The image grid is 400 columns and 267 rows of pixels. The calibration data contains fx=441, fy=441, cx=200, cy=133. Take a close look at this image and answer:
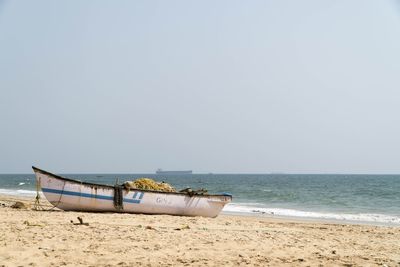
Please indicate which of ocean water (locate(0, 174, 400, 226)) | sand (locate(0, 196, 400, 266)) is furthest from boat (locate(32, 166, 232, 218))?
ocean water (locate(0, 174, 400, 226))

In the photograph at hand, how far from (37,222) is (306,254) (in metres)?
6.48

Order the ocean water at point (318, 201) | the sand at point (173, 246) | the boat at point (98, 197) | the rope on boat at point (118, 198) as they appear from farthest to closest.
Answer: the ocean water at point (318, 201) → the rope on boat at point (118, 198) → the boat at point (98, 197) → the sand at point (173, 246)

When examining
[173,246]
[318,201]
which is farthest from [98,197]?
[318,201]

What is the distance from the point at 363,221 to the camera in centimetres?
1850

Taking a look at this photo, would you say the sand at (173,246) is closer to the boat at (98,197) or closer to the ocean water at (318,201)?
the boat at (98,197)

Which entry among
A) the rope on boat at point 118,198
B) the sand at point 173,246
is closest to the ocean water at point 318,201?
the rope on boat at point 118,198

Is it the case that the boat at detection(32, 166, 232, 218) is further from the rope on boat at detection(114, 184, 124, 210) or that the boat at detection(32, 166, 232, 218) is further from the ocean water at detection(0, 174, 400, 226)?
the ocean water at detection(0, 174, 400, 226)

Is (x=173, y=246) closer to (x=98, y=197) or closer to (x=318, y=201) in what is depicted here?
(x=98, y=197)

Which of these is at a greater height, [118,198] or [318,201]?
[118,198]

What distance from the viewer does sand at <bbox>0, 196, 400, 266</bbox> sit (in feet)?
24.0

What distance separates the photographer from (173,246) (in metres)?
8.47

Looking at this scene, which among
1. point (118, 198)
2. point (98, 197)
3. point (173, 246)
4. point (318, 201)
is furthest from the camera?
point (318, 201)

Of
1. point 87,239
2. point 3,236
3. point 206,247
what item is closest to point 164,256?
point 206,247

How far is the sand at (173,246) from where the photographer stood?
24.0 feet
